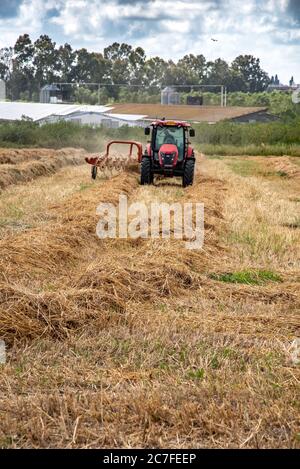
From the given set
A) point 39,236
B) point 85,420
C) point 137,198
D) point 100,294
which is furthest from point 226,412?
point 137,198

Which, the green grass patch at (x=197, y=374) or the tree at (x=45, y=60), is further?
the tree at (x=45, y=60)

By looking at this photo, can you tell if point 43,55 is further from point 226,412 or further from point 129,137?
point 226,412

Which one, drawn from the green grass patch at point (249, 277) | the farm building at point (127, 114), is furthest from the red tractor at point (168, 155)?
the farm building at point (127, 114)

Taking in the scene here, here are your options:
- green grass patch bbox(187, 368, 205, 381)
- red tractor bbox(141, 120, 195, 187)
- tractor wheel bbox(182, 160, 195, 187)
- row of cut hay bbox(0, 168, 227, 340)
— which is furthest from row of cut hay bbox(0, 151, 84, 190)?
green grass patch bbox(187, 368, 205, 381)

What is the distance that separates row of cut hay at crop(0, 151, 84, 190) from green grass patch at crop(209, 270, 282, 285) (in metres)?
12.1

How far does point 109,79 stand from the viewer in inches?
4688

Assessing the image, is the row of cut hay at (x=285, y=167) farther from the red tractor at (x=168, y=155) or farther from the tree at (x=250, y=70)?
the tree at (x=250, y=70)

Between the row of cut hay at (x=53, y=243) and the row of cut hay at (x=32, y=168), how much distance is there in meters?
7.42

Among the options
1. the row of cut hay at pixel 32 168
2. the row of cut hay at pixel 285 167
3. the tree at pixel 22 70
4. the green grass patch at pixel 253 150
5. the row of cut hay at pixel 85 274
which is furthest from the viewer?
the tree at pixel 22 70

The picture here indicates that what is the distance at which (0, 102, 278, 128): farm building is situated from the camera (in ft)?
233

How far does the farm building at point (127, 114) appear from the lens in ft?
233

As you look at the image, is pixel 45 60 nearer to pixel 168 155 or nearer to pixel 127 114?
pixel 127 114

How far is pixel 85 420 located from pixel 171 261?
4.53 metres

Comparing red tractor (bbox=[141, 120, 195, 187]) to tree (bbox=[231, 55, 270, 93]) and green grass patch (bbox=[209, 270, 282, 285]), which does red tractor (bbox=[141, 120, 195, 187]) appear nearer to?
green grass patch (bbox=[209, 270, 282, 285])
